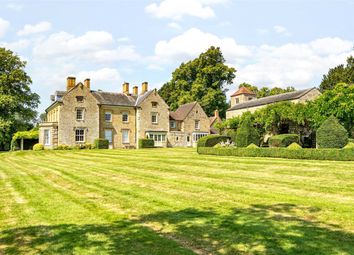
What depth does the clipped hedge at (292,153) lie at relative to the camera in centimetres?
2032

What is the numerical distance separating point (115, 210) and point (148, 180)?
5126 mm

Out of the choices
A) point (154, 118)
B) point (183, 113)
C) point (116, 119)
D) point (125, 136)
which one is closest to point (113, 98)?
point (116, 119)

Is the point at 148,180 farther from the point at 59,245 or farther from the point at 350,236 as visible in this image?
the point at 350,236

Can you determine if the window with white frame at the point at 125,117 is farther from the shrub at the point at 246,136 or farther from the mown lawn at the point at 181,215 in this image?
the mown lawn at the point at 181,215

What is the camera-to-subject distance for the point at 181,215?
800cm

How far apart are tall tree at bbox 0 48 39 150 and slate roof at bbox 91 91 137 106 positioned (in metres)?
10.8

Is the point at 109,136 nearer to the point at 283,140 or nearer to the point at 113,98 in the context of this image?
the point at 113,98

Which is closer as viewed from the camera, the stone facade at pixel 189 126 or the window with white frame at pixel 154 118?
the window with white frame at pixel 154 118

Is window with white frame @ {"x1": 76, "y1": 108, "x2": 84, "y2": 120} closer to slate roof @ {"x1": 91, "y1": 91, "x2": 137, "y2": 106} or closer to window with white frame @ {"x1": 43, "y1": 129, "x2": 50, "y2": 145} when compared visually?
slate roof @ {"x1": 91, "y1": 91, "x2": 137, "y2": 106}

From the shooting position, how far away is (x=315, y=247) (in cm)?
562

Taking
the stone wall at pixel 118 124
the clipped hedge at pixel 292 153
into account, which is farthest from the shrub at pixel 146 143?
the clipped hedge at pixel 292 153

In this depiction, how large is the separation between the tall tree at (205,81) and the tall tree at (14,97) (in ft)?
92.3

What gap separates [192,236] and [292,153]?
58.0 feet

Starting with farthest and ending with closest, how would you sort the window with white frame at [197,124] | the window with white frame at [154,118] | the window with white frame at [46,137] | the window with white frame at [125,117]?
1. the window with white frame at [197,124]
2. the window with white frame at [154,118]
3. the window with white frame at [125,117]
4. the window with white frame at [46,137]
